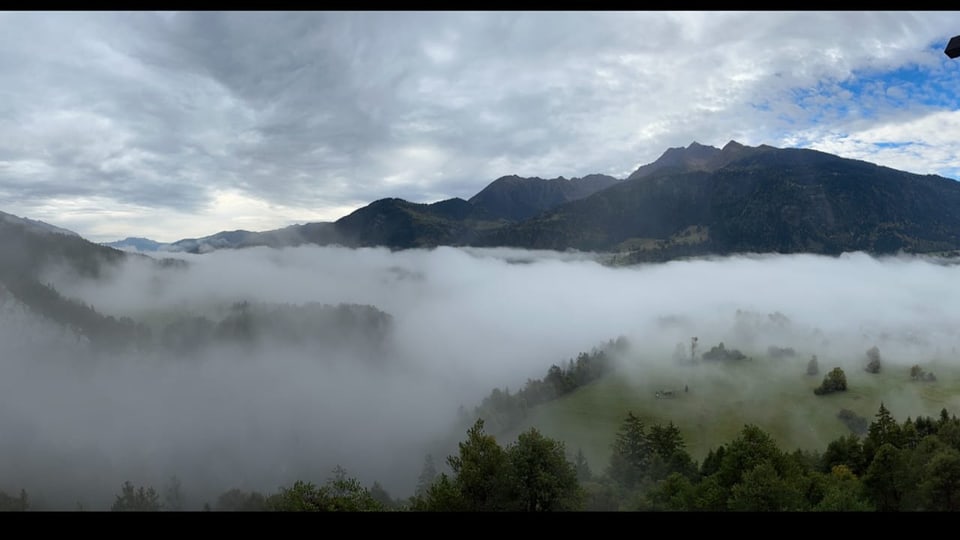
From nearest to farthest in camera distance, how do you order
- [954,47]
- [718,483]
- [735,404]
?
[954,47], [718,483], [735,404]

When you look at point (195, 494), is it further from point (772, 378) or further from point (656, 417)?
point (772, 378)

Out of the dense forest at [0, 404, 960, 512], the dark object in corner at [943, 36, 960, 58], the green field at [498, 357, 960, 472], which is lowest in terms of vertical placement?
the green field at [498, 357, 960, 472]

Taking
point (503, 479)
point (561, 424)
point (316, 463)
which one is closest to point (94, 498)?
point (316, 463)

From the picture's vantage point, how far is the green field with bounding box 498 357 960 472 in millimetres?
127938

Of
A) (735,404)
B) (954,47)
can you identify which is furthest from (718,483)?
(735,404)

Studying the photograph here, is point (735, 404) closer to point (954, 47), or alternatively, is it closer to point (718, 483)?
point (718, 483)

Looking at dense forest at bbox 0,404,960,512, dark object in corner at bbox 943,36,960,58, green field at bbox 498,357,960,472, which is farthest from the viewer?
green field at bbox 498,357,960,472

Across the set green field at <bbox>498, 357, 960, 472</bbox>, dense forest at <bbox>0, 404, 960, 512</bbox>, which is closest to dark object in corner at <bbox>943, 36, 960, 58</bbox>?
dense forest at <bbox>0, 404, 960, 512</bbox>

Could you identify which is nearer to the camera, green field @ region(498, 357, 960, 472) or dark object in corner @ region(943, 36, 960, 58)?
dark object in corner @ region(943, 36, 960, 58)

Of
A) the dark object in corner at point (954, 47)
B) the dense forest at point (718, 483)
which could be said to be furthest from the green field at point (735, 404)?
the dark object in corner at point (954, 47)

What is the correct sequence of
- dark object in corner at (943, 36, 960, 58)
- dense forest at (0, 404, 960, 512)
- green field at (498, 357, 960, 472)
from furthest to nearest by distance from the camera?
1. green field at (498, 357, 960, 472)
2. dense forest at (0, 404, 960, 512)
3. dark object in corner at (943, 36, 960, 58)

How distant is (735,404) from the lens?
148 m

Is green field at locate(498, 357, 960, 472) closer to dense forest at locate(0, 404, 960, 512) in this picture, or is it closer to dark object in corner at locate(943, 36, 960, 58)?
dense forest at locate(0, 404, 960, 512)
